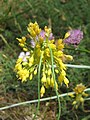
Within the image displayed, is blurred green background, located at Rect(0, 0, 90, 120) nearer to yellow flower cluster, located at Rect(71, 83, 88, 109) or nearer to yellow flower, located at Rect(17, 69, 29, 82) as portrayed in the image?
yellow flower cluster, located at Rect(71, 83, 88, 109)

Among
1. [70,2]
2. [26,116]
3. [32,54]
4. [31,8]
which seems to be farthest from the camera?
[70,2]

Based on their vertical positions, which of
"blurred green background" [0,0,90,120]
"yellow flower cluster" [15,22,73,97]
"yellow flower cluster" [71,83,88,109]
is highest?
"blurred green background" [0,0,90,120]

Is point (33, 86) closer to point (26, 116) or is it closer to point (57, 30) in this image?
point (26, 116)

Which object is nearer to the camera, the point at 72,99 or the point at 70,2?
the point at 72,99

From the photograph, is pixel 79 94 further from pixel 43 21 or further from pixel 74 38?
pixel 43 21

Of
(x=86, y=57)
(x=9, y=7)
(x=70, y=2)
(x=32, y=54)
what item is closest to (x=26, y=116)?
(x=86, y=57)

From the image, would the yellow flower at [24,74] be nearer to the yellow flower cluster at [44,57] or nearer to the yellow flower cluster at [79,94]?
the yellow flower cluster at [44,57]

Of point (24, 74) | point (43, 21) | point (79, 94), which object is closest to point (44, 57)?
point (24, 74)

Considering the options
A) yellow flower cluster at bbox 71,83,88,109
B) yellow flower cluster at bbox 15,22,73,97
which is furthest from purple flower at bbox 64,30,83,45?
yellow flower cluster at bbox 15,22,73,97

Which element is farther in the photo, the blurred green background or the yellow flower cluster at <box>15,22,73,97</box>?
the blurred green background

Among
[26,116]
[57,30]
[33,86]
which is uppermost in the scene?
[57,30]

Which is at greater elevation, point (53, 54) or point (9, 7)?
point (9, 7)
